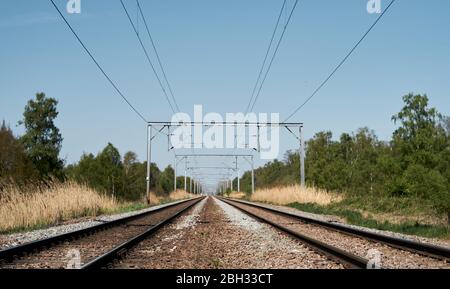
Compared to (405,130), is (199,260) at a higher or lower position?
lower

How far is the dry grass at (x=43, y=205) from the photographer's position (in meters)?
15.4

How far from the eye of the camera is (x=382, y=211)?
23109 millimetres

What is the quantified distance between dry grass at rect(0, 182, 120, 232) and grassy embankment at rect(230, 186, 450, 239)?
10.7 m

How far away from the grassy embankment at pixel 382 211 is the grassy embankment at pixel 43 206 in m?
10.7

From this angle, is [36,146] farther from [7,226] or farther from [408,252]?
[408,252]

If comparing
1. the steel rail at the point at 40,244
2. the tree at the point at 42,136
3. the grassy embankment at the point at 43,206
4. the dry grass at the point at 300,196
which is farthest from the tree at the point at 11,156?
the steel rail at the point at 40,244

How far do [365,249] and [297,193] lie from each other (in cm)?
2839

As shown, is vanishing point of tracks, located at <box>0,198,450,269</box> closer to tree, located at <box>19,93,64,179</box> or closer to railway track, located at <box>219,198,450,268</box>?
railway track, located at <box>219,198,450,268</box>

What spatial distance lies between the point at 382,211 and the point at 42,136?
5147 centimetres

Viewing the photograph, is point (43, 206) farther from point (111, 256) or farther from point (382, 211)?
point (382, 211)

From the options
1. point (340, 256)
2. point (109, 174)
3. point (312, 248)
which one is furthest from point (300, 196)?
point (109, 174)

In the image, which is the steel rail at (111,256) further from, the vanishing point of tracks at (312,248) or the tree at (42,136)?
the tree at (42,136)

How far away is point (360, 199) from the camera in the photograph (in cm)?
2817

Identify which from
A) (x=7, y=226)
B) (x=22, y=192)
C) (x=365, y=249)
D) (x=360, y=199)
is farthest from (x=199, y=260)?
(x=360, y=199)
